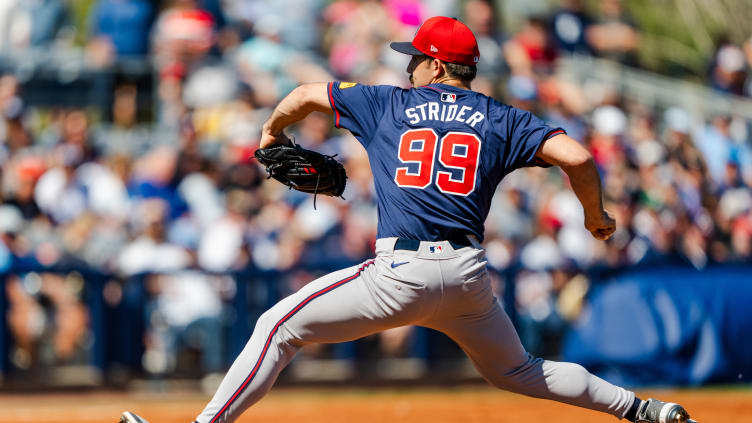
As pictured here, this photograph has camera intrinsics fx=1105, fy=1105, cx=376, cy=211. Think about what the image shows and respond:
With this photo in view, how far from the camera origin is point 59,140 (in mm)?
11922

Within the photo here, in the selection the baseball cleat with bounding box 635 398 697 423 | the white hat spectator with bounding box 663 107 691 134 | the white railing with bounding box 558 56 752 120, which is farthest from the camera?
the white railing with bounding box 558 56 752 120

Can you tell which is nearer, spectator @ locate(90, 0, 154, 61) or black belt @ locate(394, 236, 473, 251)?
black belt @ locate(394, 236, 473, 251)

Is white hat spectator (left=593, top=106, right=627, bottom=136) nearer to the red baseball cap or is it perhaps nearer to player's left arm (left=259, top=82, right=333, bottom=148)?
the red baseball cap

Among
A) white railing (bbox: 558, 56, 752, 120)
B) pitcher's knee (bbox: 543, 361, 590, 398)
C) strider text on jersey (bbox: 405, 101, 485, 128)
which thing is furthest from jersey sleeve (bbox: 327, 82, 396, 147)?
white railing (bbox: 558, 56, 752, 120)

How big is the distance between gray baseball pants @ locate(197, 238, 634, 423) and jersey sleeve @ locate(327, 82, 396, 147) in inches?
21.7

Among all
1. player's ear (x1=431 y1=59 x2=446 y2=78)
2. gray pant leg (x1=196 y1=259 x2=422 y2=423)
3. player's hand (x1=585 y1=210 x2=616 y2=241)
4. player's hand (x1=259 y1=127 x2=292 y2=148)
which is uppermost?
player's ear (x1=431 y1=59 x2=446 y2=78)

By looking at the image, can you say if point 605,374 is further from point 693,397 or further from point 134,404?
point 134,404

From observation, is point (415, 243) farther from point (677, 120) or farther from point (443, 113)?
point (677, 120)

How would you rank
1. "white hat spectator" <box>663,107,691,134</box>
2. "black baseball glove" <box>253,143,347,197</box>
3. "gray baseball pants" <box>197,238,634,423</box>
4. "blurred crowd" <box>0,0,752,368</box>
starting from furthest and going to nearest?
1. "white hat spectator" <box>663,107,691,134</box>
2. "blurred crowd" <box>0,0,752,368</box>
3. "black baseball glove" <box>253,143,347,197</box>
4. "gray baseball pants" <box>197,238,634,423</box>

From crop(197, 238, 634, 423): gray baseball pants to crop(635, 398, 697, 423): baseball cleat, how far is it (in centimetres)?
67

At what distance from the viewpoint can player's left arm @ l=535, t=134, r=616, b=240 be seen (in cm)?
487

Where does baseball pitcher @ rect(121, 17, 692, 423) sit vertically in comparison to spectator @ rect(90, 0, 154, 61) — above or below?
below

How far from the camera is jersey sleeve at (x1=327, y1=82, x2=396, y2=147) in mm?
5121

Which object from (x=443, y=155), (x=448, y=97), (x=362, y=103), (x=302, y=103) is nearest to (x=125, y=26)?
(x=302, y=103)
